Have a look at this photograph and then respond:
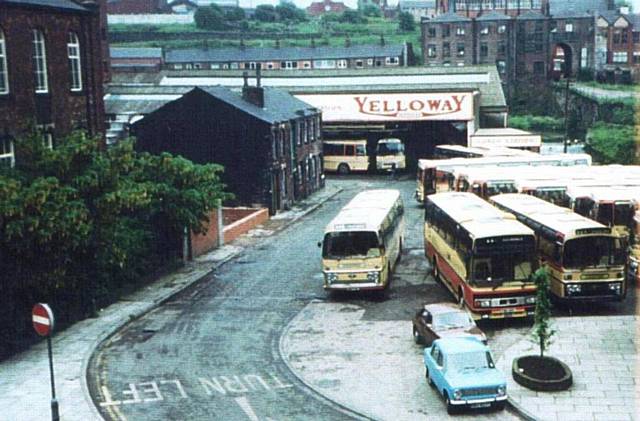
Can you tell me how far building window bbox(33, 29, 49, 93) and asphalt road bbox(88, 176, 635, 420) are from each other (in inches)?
380

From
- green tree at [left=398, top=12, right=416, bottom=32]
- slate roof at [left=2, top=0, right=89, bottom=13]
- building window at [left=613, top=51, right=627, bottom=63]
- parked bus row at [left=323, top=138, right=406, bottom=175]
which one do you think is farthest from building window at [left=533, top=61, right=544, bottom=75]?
slate roof at [left=2, top=0, right=89, bottom=13]

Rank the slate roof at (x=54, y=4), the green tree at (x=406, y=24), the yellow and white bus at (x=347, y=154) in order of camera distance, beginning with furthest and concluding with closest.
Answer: the green tree at (x=406, y=24), the yellow and white bus at (x=347, y=154), the slate roof at (x=54, y=4)

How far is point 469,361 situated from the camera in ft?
60.9

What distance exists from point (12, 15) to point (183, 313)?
1227 cm

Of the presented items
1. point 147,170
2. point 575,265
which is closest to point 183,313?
point 147,170

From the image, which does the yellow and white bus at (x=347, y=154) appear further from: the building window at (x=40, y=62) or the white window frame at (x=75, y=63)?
the building window at (x=40, y=62)

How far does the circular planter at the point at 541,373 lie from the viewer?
1902cm

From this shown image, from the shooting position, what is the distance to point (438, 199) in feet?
102

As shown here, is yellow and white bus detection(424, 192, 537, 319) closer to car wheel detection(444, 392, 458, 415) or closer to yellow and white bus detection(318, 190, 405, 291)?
yellow and white bus detection(318, 190, 405, 291)

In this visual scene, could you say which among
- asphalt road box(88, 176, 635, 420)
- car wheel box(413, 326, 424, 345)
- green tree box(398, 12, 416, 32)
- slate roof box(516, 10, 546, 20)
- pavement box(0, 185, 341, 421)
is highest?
green tree box(398, 12, 416, 32)

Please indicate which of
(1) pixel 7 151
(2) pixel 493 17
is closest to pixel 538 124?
(2) pixel 493 17

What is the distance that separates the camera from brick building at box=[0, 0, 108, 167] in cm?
2816

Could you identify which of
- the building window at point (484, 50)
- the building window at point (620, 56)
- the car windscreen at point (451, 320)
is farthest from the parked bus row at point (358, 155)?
the building window at point (620, 56)

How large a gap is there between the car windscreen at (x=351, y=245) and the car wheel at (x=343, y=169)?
38242 millimetres
